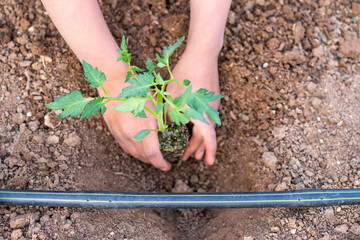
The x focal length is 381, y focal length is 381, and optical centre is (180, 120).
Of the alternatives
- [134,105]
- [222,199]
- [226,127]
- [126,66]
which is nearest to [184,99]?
[134,105]

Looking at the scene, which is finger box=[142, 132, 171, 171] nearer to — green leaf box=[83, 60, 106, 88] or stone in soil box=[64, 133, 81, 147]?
stone in soil box=[64, 133, 81, 147]

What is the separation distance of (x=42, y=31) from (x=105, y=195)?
2.98 ft

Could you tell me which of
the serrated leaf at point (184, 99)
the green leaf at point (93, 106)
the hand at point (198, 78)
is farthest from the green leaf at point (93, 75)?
the hand at point (198, 78)

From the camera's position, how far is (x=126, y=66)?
171 centimetres

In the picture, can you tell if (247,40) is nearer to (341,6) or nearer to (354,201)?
(341,6)

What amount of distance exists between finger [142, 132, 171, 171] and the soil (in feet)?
0.51

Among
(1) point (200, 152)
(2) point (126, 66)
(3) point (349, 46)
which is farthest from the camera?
(3) point (349, 46)

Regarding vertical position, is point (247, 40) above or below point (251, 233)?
above

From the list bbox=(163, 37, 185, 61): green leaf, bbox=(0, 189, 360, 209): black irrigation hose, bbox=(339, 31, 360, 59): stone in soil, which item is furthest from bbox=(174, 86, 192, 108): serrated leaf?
bbox=(339, 31, 360, 59): stone in soil

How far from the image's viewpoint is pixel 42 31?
1862 mm

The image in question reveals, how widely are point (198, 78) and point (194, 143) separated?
0.99 ft

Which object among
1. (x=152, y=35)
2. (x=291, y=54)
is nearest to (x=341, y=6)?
(x=291, y=54)

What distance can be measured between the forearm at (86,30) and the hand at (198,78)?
0.92ft

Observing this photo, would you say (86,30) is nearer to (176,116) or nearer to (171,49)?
(171,49)
